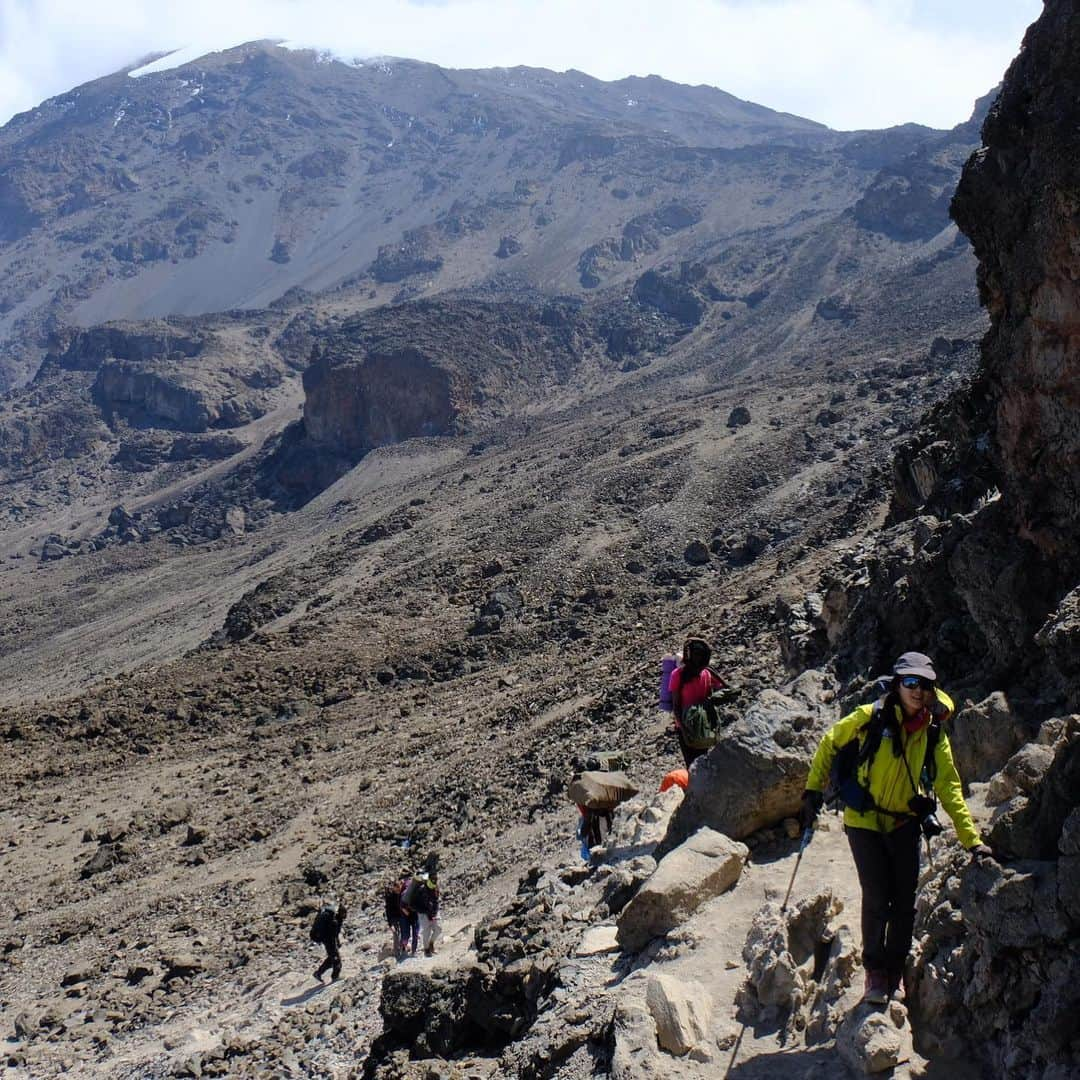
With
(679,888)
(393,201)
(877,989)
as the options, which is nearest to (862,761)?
(877,989)

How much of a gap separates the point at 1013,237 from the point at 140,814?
1529 cm

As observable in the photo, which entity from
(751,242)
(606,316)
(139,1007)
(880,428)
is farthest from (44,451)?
(139,1007)

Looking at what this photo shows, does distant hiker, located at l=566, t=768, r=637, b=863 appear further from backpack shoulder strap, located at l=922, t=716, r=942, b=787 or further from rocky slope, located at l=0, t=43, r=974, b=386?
rocky slope, located at l=0, t=43, r=974, b=386

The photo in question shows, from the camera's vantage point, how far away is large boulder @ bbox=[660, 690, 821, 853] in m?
6.88

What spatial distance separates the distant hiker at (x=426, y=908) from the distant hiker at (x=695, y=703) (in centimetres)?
331

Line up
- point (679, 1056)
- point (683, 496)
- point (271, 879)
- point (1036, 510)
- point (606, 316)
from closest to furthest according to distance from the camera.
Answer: point (679, 1056) → point (1036, 510) → point (271, 879) → point (683, 496) → point (606, 316)

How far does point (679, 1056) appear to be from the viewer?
16.0 feet

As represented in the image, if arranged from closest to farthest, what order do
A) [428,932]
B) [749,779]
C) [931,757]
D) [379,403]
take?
[931,757], [749,779], [428,932], [379,403]

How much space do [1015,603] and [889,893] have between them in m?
4.52

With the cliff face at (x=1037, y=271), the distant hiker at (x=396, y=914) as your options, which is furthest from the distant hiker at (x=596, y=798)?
the cliff face at (x=1037, y=271)

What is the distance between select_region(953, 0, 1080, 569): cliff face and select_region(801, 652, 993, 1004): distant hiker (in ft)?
15.0

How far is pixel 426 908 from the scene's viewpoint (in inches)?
392

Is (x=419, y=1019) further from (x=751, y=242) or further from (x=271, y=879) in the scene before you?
(x=751, y=242)

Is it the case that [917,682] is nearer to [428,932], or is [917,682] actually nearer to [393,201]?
[428,932]
